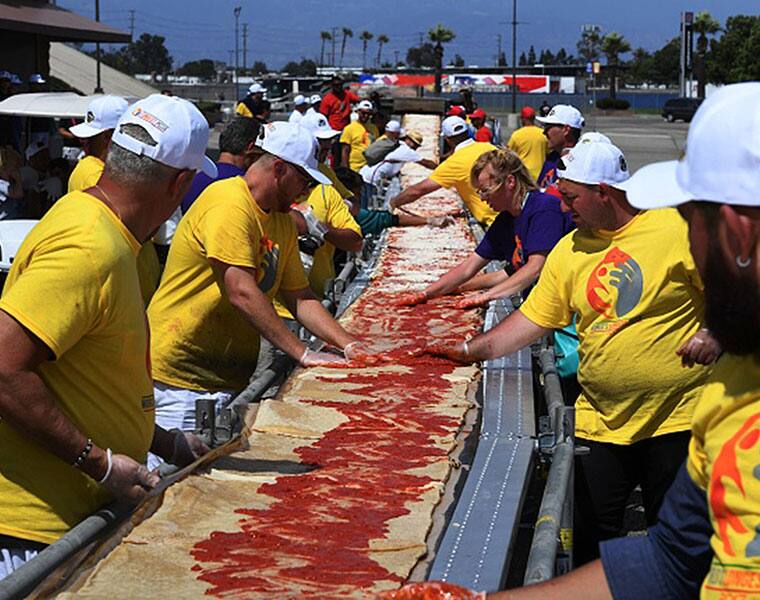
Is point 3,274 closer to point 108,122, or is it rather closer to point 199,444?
point 108,122

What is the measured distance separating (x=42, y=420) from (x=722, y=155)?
6.39 feet

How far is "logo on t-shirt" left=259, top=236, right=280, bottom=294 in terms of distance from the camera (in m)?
5.49

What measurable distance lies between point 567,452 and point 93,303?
1765mm

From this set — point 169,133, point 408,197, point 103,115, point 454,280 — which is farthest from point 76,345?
point 408,197

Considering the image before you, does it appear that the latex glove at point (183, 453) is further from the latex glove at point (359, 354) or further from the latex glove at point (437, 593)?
the latex glove at point (359, 354)

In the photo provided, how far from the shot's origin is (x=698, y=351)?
14.6 feet

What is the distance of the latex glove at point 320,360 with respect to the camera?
5621 mm

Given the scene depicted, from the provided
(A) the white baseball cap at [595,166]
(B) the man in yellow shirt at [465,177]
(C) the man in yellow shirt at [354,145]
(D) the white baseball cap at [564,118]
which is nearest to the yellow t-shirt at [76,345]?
(A) the white baseball cap at [595,166]

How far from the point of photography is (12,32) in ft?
83.3

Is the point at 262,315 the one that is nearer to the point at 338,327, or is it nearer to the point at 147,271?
the point at 338,327

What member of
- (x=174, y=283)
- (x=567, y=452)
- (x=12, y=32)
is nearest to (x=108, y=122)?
(x=174, y=283)

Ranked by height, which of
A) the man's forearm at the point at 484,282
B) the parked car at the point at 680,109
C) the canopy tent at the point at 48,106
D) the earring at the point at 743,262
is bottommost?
the man's forearm at the point at 484,282

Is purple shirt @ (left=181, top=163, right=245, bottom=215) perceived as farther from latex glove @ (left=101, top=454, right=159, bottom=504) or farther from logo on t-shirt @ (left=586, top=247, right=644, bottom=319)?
latex glove @ (left=101, top=454, right=159, bottom=504)

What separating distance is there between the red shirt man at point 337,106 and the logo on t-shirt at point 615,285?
1497 centimetres
